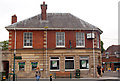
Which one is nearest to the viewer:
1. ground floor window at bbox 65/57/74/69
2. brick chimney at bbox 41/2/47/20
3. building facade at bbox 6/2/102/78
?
building facade at bbox 6/2/102/78

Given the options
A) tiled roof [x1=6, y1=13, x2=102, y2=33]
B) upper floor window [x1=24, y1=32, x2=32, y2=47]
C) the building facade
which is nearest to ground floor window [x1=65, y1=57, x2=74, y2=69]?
the building facade

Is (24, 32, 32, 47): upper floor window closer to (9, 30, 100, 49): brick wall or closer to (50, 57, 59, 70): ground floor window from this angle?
(9, 30, 100, 49): brick wall

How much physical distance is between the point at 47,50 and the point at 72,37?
3.96m

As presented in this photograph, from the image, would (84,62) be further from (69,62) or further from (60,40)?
(60,40)

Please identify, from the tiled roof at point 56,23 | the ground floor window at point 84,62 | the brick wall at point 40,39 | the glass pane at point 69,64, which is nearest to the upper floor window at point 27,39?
the brick wall at point 40,39

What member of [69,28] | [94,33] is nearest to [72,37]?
[69,28]

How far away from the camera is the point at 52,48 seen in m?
26.2

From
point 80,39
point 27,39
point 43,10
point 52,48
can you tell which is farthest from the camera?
point 43,10

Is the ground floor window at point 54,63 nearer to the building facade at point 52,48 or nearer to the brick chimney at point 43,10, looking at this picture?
the building facade at point 52,48

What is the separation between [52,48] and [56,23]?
3776mm

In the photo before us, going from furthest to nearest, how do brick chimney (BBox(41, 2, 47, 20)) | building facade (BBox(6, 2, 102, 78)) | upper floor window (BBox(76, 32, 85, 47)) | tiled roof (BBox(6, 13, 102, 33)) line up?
brick chimney (BBox(41, 2, 47, 20)) < upper floor window (BBox(76, 32, 85, 47)) < tiled roof (BBox(6, 13, 102, 33)) < building facade (BBox(6, 2, 102, 78))

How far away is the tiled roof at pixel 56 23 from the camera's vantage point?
26.5 metres

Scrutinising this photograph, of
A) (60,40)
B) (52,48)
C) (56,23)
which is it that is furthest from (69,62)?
(56,23)

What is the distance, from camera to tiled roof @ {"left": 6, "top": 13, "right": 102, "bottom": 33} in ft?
86.8
